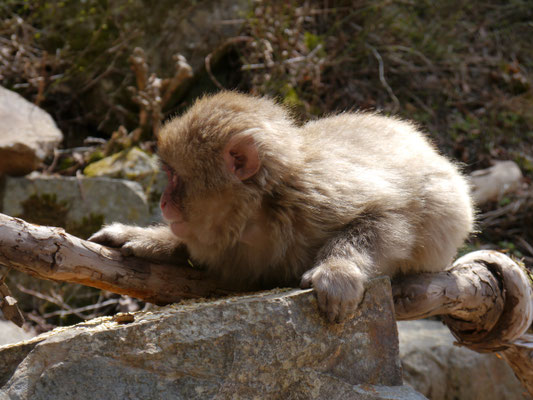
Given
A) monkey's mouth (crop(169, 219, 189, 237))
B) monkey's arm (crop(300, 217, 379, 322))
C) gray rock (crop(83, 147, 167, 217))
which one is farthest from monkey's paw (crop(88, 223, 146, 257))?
gray rock (crop(83, 147, 167, 217))

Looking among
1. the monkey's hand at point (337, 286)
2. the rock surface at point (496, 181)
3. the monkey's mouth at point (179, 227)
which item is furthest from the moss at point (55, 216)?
the rock surface at point (496, 181)

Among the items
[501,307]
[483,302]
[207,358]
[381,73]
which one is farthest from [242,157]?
[381,73]

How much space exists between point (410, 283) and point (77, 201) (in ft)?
10.5

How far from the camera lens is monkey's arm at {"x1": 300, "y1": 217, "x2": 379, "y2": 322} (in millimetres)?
2258

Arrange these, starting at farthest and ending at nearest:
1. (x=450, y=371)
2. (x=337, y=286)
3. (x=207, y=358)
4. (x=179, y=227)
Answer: (x=450, y=371) → (x=179, y=227) → (x=337, y=286) → (x=207, y=358)

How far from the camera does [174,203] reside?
2756mm

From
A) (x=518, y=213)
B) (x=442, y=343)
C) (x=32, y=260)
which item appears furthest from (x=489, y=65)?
(x=32, y=260)

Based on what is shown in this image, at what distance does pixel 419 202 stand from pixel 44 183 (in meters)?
3.38

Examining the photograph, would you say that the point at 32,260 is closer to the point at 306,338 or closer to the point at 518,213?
the point at 306,338

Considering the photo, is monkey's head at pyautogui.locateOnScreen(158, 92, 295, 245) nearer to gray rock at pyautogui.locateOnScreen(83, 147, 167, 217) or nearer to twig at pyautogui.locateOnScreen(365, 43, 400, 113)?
gray rock at pyautogui.locateOnScreen(83, 147, 167, 217)

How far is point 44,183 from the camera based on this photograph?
5.16m

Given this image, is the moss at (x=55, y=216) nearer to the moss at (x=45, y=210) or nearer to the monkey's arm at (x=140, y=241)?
the moss at (x=45, y=210)

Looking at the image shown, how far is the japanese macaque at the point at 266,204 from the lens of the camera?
2689 mm

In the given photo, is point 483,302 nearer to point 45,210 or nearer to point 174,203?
point 174,203
